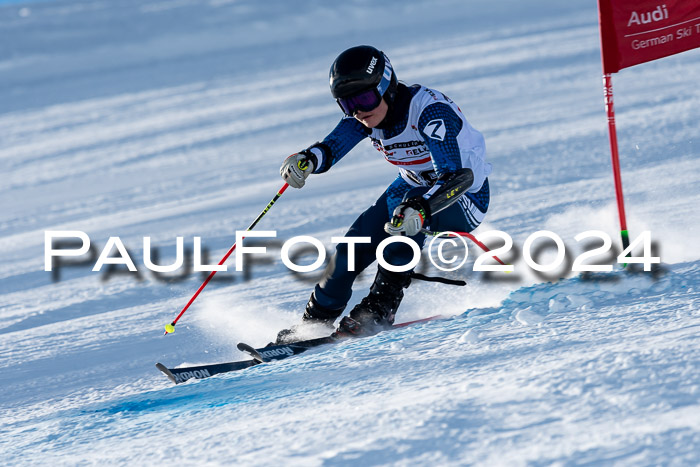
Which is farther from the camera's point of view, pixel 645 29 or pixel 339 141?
pixel 339 141

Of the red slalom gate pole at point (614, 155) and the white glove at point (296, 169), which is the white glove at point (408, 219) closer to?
the white glove at point (296, 169)

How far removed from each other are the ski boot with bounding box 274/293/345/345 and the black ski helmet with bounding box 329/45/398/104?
1.07 meters

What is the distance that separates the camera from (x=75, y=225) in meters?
7.56

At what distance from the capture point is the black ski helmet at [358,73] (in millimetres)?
3553

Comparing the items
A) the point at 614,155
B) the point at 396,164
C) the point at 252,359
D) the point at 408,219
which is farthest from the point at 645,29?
the point at 252,359

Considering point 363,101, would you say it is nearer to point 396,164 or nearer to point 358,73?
point 358,73

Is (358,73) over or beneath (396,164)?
over

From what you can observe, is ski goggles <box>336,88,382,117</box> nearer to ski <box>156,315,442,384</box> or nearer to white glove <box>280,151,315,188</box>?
white glove <box>280,151,315,188</box>

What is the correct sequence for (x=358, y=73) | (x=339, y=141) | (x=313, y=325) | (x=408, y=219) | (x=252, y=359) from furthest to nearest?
(x=339, y=141) → (x=313, y=325) → (x=252, y=359) → (x=358, y=73) → (x=408, y=219)

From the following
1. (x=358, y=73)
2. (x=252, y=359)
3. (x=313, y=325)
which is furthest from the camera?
(x=313, y=325)

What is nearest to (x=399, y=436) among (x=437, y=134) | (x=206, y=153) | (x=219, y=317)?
(x=437, y=134)

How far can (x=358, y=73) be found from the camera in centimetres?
354

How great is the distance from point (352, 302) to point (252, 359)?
0.95 metres

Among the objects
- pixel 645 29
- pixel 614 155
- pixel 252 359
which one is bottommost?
pixel 252 359
